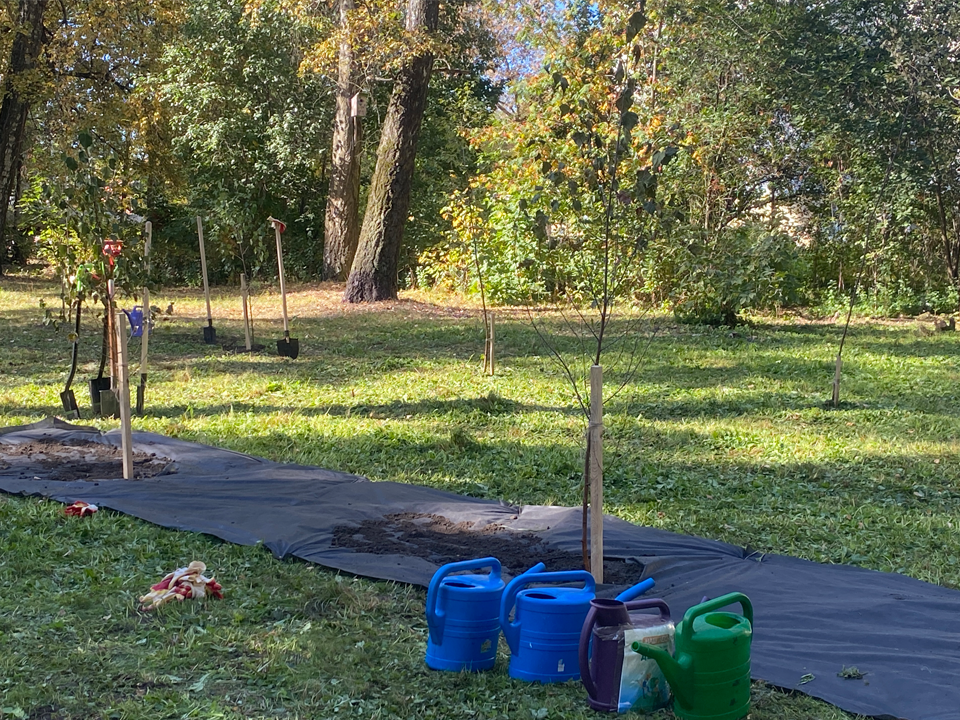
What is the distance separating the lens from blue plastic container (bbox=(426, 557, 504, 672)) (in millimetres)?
2959

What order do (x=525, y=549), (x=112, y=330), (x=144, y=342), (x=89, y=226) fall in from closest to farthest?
(x=525, y=549), (x=89, y=226), (x=144, y=342), (x=112, y=330)

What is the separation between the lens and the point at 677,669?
265 cm

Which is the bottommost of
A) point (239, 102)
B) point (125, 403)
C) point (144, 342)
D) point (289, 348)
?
point (289, 348)

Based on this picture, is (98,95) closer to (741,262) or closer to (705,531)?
(741,262)

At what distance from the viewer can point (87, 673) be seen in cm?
293

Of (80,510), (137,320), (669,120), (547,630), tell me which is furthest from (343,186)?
(547,630)

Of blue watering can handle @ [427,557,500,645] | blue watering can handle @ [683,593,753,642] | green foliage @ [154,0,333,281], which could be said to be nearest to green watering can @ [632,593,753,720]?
blue watering can handle @ [683,593,753,642]

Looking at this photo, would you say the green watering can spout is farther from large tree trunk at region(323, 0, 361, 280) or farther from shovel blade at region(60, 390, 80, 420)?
large tree trunk at region(323, 0, 361, 280)

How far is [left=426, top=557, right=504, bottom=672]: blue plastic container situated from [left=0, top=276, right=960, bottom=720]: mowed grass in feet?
0.29

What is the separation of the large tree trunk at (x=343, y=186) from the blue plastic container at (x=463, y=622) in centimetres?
1492

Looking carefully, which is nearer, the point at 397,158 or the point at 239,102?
the point at 397,158

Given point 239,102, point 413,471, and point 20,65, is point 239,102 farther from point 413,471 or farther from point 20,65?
point 413,471

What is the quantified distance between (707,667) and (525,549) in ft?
5.47

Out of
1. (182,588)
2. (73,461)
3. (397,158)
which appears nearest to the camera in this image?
(182,588)
